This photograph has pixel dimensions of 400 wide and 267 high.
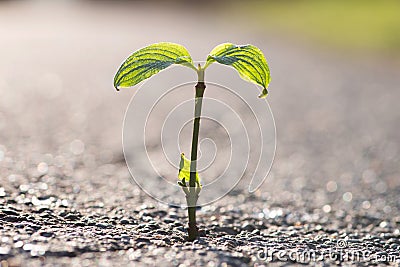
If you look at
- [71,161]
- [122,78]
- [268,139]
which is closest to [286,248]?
[122,78]

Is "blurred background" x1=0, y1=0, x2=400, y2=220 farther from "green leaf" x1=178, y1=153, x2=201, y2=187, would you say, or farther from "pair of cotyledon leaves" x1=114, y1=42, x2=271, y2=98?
"pair of cotyledon leaves" x1=114, y1=42, x2=271, y2=98

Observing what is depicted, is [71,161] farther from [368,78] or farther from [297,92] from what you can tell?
[368,78]

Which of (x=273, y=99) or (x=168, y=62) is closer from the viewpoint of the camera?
(x=168, y=62)

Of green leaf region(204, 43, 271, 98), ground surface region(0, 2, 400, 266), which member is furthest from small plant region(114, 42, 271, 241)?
ground surface region(0, 2, 400, 266)

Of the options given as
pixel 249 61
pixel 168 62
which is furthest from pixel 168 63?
pixel 249 61

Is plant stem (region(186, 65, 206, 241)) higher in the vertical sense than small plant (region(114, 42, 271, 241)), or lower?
lower

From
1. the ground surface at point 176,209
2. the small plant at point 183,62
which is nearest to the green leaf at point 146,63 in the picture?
the small plant at point 183,62

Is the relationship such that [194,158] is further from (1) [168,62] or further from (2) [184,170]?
(1) [168,62]
